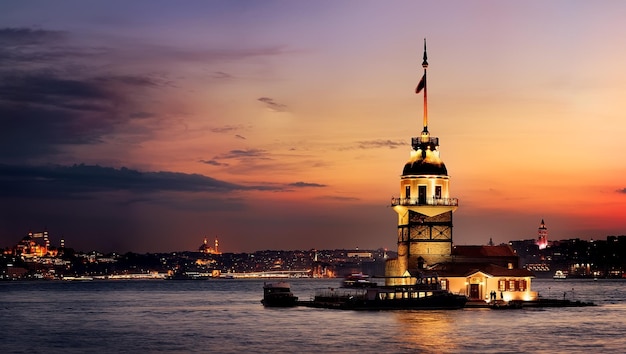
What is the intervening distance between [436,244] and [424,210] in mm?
3601

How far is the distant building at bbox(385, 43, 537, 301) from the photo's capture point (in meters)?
111

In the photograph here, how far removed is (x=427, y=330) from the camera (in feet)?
277

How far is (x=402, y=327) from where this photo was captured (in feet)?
287

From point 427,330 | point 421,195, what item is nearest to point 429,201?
point 421,195

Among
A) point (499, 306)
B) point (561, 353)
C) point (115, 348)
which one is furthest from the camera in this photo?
point (499, 306)

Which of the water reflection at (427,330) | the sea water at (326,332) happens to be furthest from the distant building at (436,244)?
the water reflection at (427,330)

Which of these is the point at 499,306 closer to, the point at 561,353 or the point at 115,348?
the point at 561,353

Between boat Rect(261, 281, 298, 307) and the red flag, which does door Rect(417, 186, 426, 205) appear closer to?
the red flag

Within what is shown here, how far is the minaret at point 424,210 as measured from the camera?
112750 millimetres

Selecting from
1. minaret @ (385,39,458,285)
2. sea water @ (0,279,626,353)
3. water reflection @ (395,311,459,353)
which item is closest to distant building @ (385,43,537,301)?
minaret @ (385,39,458,285)

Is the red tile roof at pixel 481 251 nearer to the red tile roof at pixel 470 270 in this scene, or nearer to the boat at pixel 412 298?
the red tile roof at pixel 470 270

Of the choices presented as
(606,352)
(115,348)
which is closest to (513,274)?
(606,352)

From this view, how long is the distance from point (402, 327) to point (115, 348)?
2289cm

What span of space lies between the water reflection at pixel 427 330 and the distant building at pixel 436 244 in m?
7.70
